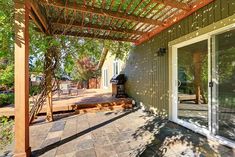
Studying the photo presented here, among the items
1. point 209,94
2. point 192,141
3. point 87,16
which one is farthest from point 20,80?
point 209,94

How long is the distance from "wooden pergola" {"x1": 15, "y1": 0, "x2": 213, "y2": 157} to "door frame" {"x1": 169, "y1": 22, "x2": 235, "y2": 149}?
63 cm

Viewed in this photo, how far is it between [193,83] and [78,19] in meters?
3.57

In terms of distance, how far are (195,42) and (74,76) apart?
14.4m

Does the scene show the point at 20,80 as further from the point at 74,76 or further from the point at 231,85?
the point at 74,76

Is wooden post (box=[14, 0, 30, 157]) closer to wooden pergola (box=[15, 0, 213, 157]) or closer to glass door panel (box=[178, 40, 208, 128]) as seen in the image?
wooden pergola (box=[15, 0, 213, 157])

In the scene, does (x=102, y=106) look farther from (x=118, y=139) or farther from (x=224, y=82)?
(x=224, y=82)

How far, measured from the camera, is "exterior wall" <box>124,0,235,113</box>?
3.01 meters

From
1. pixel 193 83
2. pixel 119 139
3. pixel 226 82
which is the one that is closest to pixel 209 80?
pixel 226 82

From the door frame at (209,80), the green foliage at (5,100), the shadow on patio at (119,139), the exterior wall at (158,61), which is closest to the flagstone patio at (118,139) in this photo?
the shadow on patio at (119,139)

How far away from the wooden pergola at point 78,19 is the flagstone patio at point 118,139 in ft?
2.26

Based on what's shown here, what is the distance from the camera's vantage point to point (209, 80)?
314 centimetres

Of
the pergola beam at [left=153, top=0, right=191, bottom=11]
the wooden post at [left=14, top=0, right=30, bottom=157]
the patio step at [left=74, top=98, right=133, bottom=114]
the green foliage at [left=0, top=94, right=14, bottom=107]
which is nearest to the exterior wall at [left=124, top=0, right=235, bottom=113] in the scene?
the pergola beam at [left=153, top=0, right=191, bottom=11]

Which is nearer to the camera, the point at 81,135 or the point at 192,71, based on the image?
the point at 81,135

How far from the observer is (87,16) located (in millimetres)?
4152
